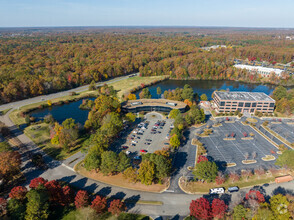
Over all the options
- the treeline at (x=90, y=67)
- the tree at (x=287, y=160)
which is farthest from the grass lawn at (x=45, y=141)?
the tree at (x=287, y=160)

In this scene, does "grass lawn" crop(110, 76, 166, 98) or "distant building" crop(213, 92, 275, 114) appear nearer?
"distant building" crop(213, 92, 275, 114)

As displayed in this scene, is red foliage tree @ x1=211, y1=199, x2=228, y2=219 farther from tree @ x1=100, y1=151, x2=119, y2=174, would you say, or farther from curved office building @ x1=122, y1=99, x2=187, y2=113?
curved office building @ x1=122, y1=99, x2=187, y2=113

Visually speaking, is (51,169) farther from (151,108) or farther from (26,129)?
Result: (151,108)

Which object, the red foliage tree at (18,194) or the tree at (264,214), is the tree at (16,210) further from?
the tree at (264,214)

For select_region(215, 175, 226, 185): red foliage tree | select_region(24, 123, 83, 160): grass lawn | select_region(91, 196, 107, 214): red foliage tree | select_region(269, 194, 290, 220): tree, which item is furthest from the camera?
select_region(24, 123, 83, 160): grass lawn

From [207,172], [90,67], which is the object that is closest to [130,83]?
[90,67]

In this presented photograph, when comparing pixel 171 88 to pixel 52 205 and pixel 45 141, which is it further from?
pixel 52 205

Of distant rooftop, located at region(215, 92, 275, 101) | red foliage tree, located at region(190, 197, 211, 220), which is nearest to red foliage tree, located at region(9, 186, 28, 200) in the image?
red foliage tree, located at region(190, 197, 211, 220)
